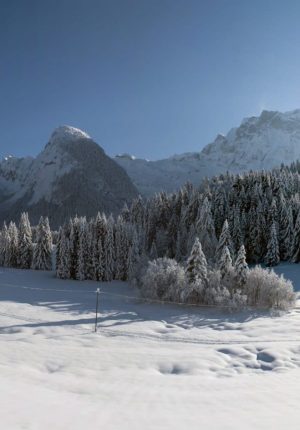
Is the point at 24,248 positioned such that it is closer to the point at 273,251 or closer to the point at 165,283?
the point at 165,283

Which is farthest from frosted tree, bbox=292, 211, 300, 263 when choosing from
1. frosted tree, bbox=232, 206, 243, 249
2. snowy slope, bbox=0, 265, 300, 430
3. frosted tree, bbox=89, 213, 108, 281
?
frosted tree, bbox=89, 213, 108, 281

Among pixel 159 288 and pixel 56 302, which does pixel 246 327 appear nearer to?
pixel 159 288

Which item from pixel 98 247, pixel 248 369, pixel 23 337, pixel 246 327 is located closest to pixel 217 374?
pixel 248 369

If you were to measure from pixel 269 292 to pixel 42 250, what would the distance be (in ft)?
170

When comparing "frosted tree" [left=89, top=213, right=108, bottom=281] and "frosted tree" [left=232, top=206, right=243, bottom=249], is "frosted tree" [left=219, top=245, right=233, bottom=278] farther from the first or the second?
"frosted tree" [left=89, top=213, right=108, bottom=281]

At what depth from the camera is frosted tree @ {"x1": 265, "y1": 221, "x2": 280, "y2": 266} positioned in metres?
60.6

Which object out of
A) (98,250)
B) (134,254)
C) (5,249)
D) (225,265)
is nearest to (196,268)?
(225,265)

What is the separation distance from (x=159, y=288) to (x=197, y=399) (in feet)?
92.7

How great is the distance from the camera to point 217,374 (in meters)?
14.2

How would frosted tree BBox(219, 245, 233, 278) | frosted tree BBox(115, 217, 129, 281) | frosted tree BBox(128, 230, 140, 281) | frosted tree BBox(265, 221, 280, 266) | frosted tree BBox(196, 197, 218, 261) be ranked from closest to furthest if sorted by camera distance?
→ 1. frosted tree BBox(219, 245, 233, 278)
2. frosted tree BBox(128, 230, 140, 281)
3. frosted tree BBox(196, 197, 218, 261)
4. frosted tree BBox(265, 221, 280, 266)
5. frosted tree BBox(115, 217, 129, 281)

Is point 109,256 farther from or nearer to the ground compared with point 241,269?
nearer to the ground

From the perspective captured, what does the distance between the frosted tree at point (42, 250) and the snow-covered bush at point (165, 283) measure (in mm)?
39860

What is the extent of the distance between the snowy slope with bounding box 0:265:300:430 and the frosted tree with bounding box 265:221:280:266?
30.3 m

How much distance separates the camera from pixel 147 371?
46.8 ft
